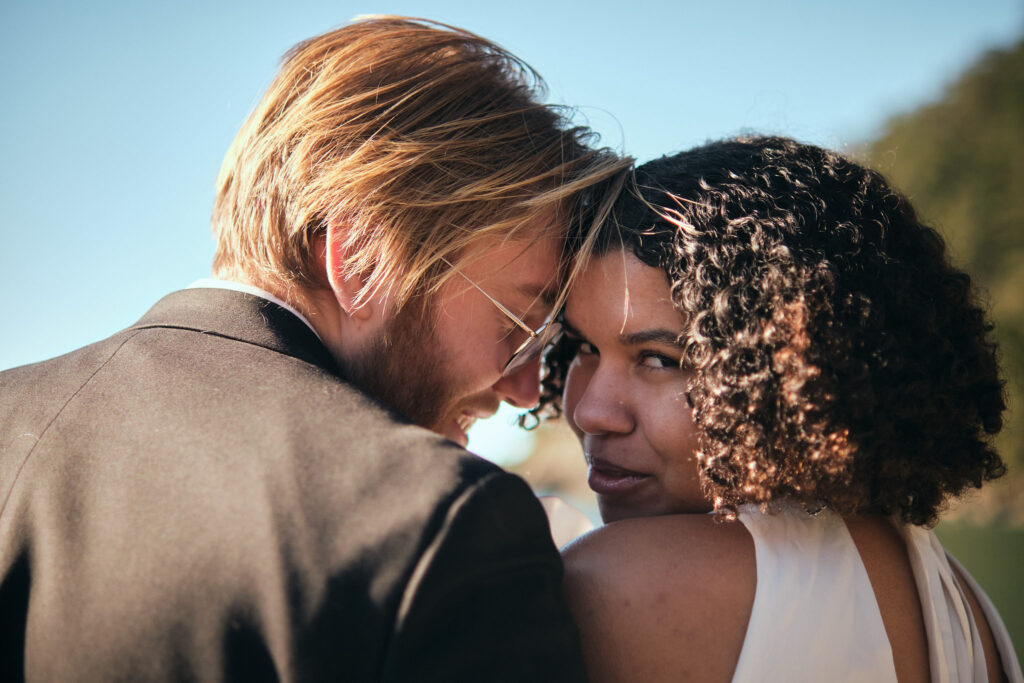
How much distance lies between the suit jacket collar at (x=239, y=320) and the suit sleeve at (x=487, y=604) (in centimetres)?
75

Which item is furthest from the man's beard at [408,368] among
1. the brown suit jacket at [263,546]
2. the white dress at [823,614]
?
the white dress at [823,614]

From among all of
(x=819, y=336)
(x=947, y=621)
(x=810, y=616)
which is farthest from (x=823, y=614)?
(x=819, y=336)

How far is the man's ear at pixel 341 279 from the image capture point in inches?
104

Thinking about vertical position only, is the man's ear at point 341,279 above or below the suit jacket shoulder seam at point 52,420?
above

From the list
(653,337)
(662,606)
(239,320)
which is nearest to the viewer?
(662,606)

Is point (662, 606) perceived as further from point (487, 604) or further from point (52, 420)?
point (52, 420)

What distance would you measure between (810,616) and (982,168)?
22.4 metres

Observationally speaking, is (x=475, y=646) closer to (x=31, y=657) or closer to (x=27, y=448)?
(x=31, y=657)

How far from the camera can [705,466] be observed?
92.9 inches

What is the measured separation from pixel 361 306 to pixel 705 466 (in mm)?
1264

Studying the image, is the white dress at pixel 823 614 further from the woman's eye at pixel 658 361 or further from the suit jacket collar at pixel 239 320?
the suit jacket collar at pixel 239 320

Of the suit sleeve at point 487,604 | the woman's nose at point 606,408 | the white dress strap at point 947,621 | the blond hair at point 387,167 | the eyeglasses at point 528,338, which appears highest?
the blond hair at point 387,167

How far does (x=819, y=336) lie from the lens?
2.19 meters

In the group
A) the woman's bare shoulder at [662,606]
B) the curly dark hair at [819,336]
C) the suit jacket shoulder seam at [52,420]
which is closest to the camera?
the suit jacket shoulder seam at [52,420]
